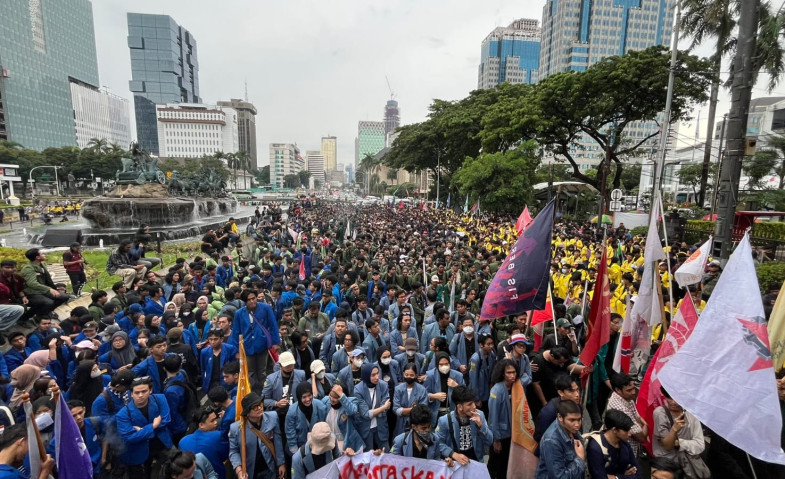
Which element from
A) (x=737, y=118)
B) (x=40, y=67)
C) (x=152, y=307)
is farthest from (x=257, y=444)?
(x=40, y=67)

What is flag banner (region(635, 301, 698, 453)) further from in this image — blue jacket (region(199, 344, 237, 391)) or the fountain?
the fountain

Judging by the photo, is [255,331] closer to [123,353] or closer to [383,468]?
[123,353]

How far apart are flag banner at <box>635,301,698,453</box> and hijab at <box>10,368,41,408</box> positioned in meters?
5.89

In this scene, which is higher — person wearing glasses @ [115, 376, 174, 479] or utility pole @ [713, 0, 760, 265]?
utility pole @ [713, 0, 760, 265]

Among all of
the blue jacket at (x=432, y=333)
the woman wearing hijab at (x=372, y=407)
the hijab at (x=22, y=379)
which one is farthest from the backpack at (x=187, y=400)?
the blue jacket at (x=432, y=333)

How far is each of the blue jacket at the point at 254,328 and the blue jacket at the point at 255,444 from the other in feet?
7.78

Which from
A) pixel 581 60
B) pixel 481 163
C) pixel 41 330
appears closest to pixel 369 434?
pixel 41 330

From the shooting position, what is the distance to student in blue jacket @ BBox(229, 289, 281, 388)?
6008 mm

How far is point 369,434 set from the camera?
4.16 meters

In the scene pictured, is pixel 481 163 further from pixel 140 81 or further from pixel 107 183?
pixel 140 81

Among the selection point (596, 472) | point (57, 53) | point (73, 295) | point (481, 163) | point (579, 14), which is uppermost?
point (579, 14)

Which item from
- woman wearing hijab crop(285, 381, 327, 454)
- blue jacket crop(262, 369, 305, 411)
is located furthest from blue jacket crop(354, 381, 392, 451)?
blue jacket crop(262, 369, 305, 411)

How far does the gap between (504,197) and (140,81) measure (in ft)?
593

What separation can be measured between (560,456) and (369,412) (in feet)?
5.71
